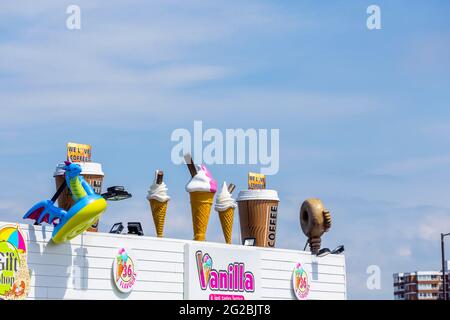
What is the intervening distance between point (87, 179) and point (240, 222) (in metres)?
7.97

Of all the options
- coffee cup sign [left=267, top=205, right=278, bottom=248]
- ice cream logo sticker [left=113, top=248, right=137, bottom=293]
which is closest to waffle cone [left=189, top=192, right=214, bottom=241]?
coffee cup sign [left=267, top=205, right=278, bottom=248]

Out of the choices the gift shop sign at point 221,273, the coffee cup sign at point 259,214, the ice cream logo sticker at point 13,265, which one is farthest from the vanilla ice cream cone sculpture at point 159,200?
the ice cream logo sticker at point 13,265

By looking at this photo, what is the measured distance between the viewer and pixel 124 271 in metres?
32.6

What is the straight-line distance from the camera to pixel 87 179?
3462 cm

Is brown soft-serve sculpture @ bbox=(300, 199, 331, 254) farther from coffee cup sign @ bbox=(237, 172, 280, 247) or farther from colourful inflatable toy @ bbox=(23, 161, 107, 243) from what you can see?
colourful inflatable toy @ bbox=(23, 161, 107, 243)

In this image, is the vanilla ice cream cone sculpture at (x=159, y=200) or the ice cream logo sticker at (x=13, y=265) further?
the vanilla ice cream cone sculpture at (x=159, y=200)

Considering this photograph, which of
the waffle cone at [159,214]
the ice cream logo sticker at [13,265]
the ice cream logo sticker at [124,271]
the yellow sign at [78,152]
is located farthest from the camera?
the waffle cone at [159,214]

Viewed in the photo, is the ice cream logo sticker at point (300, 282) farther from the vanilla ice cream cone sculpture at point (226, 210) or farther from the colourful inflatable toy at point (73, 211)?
the colourful inflatable toy at point (73, 211)

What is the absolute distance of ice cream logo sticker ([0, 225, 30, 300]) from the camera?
29219 mm

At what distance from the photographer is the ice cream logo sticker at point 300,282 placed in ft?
126

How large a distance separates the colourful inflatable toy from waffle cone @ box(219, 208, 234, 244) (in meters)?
8.67

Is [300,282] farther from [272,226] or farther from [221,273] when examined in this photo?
[221,273]

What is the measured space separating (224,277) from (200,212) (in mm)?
2734
